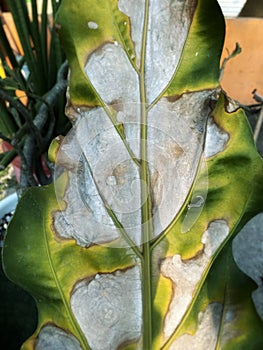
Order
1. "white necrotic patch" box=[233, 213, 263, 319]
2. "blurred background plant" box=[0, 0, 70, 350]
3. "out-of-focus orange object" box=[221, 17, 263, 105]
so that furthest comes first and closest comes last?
"out-of-focus orange object" box=[221, 17, 263, 105] < "white necrotic patch" box=[233, 213, 263, 319] < "blurred background plant" box=[0, 0, 70, 350]

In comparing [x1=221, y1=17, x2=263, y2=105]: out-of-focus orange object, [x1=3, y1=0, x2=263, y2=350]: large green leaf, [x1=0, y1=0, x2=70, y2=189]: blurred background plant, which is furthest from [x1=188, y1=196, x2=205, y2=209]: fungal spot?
[x1=221, y1=17, x2=263, y2=105]: out-of-focus orange object

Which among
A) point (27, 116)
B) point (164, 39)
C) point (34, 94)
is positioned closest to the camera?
point (164, 39)

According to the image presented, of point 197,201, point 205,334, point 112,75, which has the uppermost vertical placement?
point 112,75

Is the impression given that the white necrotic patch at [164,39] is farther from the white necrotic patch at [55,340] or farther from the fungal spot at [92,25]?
the white necrotic patch at [55,340]

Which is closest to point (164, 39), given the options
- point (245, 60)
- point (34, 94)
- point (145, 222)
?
point (145, 222)

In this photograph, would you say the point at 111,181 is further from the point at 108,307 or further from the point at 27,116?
the point at 27,116

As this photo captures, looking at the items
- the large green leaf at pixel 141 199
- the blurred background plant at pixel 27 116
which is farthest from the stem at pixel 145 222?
the blurred background plant at pixel 27 116

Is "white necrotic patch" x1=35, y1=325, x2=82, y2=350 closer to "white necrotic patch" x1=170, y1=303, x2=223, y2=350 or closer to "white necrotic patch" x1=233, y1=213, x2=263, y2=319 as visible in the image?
"white necrotic patch" x1=170, y1=303, x2=223, y2=350
